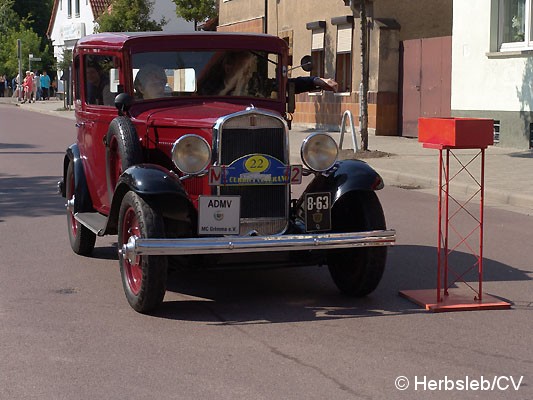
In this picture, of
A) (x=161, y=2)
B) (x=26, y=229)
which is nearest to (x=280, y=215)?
(x=26, y=229)

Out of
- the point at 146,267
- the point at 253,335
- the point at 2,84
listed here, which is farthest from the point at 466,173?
the point at 2,84

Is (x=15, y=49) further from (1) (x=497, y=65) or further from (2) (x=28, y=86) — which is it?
(1) (x=497, y=65)

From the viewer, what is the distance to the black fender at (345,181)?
23.5 ft

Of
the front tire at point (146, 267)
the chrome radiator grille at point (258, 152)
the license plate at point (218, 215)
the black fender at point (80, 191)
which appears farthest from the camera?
the black fender at point (80, 191)

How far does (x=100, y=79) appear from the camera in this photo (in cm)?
871

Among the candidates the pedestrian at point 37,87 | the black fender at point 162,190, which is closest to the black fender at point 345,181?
the black fender at point 162,190

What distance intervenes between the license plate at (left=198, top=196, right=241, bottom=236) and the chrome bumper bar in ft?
0.69

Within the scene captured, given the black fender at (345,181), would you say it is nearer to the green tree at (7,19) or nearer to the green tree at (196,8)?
the green tree at (196,8)

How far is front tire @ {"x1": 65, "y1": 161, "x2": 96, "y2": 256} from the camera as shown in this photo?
9.04 meters

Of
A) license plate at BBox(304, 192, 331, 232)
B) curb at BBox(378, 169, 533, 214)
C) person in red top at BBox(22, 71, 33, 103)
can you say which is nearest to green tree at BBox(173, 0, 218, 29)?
person in red top at BBox(22, 71, 33, 103)

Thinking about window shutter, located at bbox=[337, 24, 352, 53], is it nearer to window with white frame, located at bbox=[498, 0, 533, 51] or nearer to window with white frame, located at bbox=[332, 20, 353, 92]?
window with white frame, located at bbox=[332, 20, 353, 92]

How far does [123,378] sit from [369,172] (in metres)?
2.69

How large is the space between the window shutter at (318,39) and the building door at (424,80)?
419 centimetres

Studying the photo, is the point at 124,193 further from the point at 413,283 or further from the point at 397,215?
the point at 397,215
